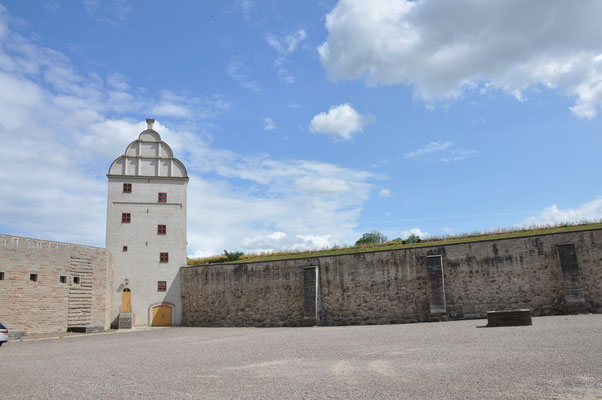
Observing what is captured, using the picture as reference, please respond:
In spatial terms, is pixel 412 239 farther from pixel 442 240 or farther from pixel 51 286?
pixel 51 286

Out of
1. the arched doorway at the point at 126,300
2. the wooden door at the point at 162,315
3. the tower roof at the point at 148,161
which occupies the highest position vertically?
the tower roof at the point at 148,161

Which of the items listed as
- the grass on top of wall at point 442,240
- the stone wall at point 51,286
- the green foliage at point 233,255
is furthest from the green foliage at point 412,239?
the stone wall at point 51,286

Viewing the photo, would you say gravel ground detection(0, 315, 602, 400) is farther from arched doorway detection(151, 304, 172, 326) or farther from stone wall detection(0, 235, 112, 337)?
arched doorway detection(151, 304, 172, 326)

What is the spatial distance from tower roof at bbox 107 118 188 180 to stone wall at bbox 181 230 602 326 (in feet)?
28.6

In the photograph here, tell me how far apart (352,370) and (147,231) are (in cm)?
2347

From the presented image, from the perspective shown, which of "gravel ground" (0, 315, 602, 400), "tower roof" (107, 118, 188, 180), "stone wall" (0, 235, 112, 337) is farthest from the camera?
"tower roof" (107, 118, 188, 180)

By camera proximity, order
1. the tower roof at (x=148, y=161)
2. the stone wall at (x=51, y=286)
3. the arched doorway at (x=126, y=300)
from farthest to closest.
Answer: the tower roof at (x=148, y=161) → the arched doorway at (x=126, y=300) → the stone wall at (x=51, y=286)

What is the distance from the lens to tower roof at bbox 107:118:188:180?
29375 mm

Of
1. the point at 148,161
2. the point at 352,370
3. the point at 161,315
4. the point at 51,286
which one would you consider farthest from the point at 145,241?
the point at 352,370

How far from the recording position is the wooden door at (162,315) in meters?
27.8

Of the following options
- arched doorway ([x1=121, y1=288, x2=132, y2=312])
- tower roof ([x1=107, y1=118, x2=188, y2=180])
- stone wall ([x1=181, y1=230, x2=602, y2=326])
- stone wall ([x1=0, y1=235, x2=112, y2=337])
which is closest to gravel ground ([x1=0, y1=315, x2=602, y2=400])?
stone wall ([x1=181, y1=230, x2=602, y2=326])

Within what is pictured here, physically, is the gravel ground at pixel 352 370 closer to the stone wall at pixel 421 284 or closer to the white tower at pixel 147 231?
the stone wall at pixel 421 284

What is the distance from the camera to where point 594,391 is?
17.9ft

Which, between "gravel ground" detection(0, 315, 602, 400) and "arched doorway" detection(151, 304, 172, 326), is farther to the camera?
"arched doorway" detection(151, 304, 172, 326)
